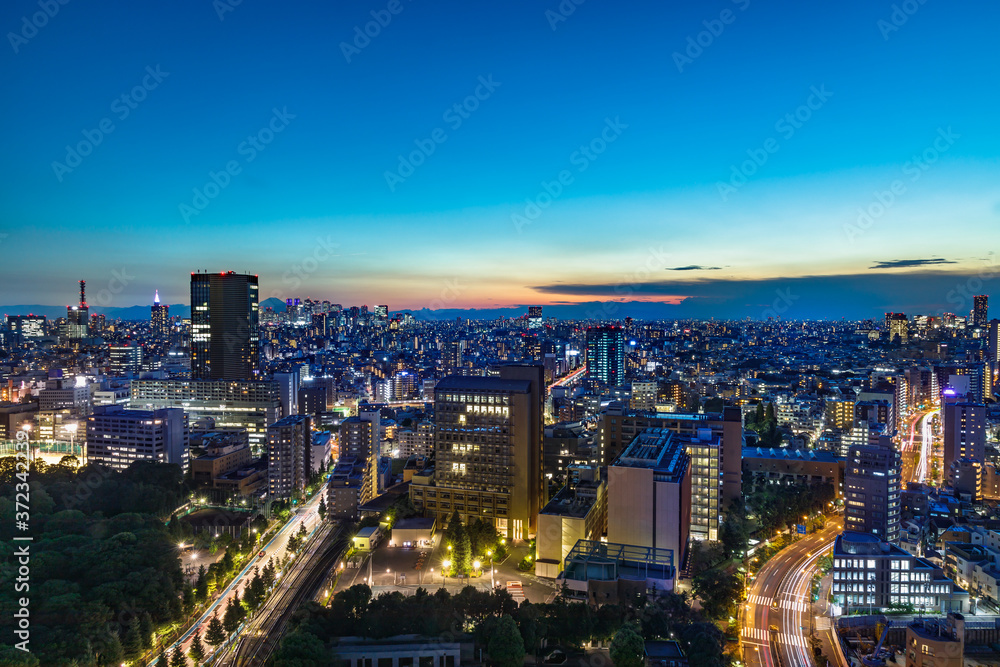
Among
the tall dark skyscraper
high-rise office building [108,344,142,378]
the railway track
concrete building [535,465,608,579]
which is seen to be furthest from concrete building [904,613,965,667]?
high-rise office building [108,344,142,378]

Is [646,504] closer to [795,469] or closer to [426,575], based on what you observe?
[426,575]

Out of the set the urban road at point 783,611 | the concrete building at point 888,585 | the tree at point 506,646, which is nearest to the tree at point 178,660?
the tree at point 506,646

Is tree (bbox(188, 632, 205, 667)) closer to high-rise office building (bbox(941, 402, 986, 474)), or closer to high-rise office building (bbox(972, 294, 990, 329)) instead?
high-rise office building (bbox(941, 402, 986, 474))

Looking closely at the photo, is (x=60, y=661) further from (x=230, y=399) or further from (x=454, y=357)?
(x=454, y=357)

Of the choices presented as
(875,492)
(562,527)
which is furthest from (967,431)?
(562,527)

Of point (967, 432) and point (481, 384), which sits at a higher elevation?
point (481, 384)

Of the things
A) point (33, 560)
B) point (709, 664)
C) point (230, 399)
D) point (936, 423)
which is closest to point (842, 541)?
point (709, 664)

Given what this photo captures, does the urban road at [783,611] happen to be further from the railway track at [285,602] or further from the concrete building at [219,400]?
the concrete building at [219,400]
